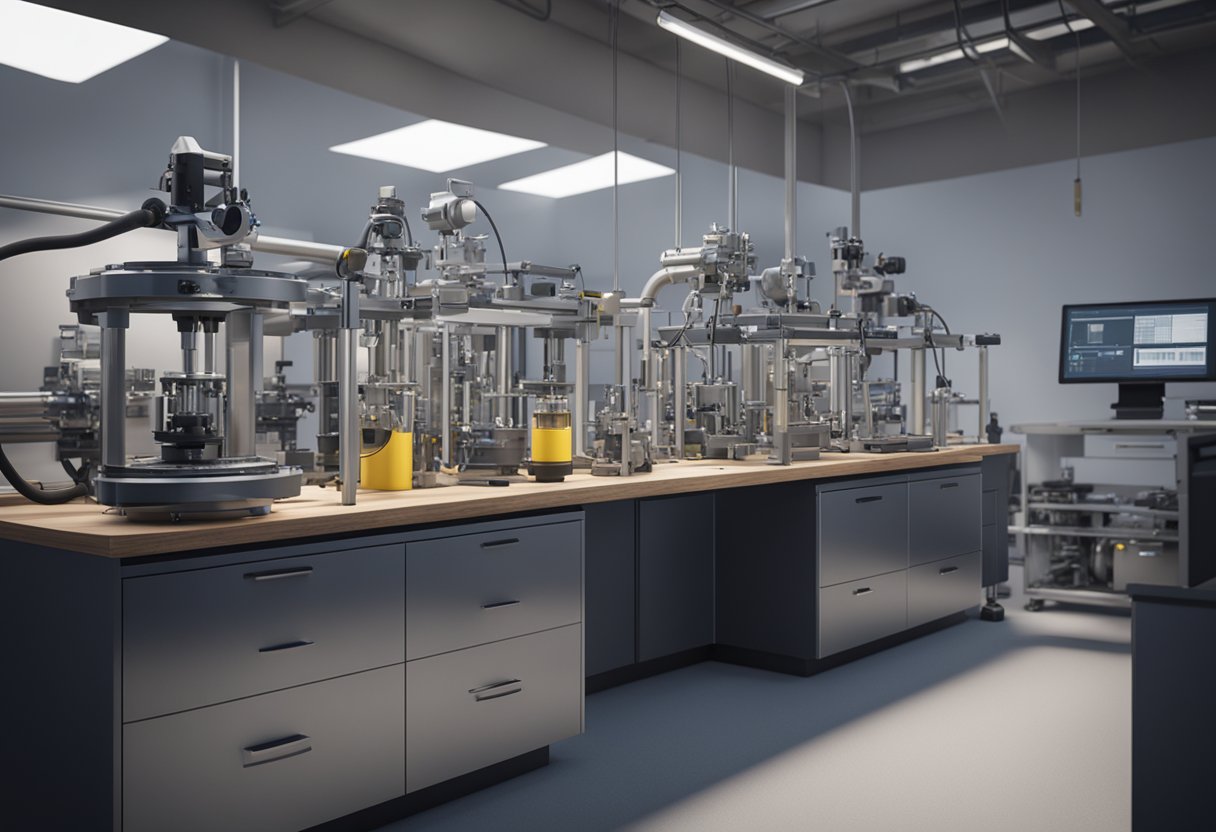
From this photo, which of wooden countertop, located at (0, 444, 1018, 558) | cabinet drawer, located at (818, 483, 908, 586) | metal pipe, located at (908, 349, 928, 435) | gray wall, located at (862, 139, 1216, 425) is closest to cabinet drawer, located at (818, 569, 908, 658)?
cabinet drawer, located at (818, 483, 908, 586)

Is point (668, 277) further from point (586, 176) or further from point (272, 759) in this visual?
point (586, 176)

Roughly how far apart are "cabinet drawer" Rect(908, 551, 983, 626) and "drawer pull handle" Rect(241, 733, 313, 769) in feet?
9.55

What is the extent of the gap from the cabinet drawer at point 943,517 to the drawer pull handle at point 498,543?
7.40 ft

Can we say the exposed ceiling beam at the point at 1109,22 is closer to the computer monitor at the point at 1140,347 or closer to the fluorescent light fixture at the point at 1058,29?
the fluorescent light fixture at the point at 1058,29

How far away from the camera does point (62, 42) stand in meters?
4.76

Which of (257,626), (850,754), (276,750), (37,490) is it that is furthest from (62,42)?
(850,754)

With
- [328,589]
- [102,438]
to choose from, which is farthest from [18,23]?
[328,589]

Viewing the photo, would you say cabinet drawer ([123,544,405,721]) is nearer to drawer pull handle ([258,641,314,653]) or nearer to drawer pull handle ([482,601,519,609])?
drawer pull handle ([258,641,314,653])

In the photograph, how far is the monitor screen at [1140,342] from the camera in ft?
17.5

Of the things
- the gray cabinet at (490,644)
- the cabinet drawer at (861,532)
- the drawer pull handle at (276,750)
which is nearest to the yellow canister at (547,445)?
the gray cabinet at (490,644)

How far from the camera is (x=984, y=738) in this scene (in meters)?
3.30

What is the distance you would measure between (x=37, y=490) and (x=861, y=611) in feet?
9.65

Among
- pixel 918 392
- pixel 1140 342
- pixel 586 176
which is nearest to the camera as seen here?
pixel 918 392

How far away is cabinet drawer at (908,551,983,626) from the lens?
14.7ft
